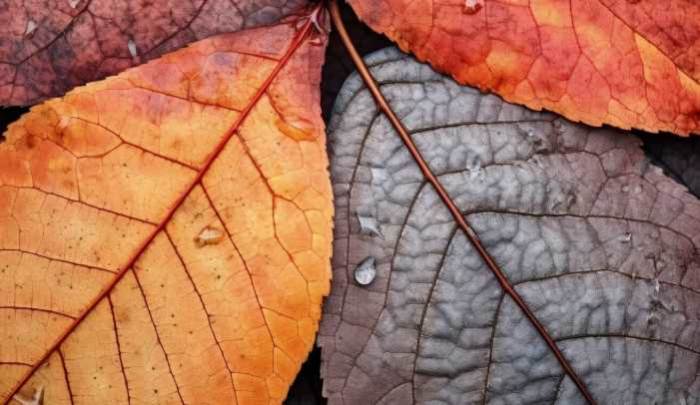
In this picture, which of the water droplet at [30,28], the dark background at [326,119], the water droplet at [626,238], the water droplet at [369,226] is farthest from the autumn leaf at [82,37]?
the water droplet at [626,238]

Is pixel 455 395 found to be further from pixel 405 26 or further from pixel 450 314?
pixel 405 26

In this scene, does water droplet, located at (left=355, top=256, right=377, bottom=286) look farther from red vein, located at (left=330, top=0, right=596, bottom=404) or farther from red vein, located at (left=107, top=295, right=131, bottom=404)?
red vein, located at (left=107, top=295, right=131, bottom=404)

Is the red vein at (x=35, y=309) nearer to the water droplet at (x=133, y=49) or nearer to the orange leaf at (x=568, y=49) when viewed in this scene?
the water droplet at (x=133, y=49)

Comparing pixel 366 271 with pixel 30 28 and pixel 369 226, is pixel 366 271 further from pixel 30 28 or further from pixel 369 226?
pixel 30 28

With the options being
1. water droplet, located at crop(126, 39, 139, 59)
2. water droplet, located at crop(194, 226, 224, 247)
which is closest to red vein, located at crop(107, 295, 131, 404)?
water droplet, located at crop(194, 226, 224, 247)

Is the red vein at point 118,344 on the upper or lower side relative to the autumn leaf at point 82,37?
lower

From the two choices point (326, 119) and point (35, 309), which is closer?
point (35, 309)

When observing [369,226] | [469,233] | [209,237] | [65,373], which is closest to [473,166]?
[469,233]
